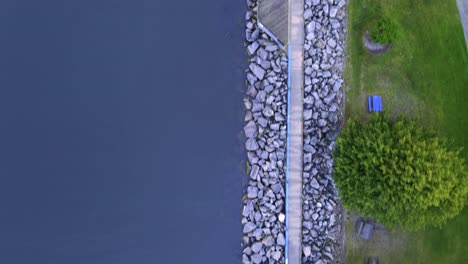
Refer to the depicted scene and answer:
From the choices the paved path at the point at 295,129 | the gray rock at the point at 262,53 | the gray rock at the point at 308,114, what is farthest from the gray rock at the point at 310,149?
the gray rock at the point at 262,53

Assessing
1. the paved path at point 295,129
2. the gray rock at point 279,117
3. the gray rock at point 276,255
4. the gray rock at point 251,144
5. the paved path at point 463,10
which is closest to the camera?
the paved path at point 463,10

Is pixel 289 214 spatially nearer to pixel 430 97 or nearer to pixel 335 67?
pixel 335 67

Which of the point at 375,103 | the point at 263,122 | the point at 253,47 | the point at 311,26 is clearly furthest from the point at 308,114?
the point at 253,47

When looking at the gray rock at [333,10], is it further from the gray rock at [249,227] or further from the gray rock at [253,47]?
the gray rock at [249,227]

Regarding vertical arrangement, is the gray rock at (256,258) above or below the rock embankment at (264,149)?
below

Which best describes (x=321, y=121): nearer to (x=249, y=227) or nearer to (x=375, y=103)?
(x=375, y=103)

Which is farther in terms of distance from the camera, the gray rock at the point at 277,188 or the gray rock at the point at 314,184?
the gray rock at the point at 277,188
